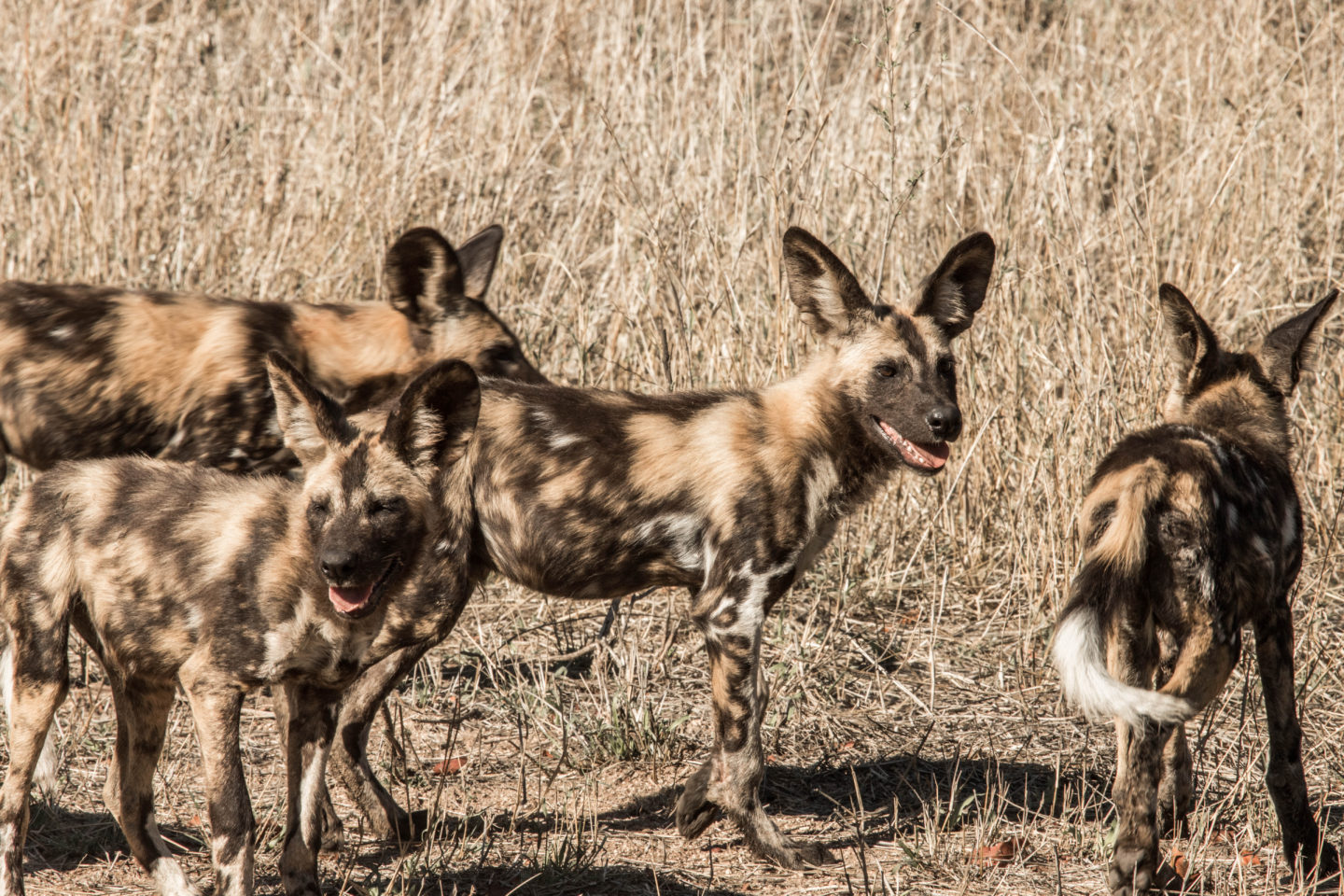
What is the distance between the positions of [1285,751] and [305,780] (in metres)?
2.50

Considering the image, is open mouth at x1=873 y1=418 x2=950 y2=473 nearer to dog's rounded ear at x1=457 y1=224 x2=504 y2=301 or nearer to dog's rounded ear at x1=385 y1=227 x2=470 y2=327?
dog's rounded ear at x1=385 y1=227 x2=470 y2=327

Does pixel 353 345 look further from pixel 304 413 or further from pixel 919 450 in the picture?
pixel 919 450

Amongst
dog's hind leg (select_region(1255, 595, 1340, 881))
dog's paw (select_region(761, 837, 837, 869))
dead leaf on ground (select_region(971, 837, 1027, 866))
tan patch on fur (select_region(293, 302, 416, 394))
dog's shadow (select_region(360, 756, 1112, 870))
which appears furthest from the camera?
tan patch on fur (select_region(293, 302, 416, 394))

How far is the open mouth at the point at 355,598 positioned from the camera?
3.00 meters

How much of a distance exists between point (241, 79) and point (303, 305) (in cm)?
398

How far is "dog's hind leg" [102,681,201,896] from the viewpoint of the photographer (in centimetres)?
326

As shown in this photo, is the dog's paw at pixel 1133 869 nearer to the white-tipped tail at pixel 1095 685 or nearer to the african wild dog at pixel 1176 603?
the african wild dog at pixel 1176 603

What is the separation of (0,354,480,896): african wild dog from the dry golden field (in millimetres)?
422

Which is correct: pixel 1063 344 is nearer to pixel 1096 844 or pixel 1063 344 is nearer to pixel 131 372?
pixel 1096 844

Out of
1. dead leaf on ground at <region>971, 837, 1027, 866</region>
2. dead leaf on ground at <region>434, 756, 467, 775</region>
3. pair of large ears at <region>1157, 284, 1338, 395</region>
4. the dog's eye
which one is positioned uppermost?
pair of large ears at <region>1157, 284, 1338, 395</region>

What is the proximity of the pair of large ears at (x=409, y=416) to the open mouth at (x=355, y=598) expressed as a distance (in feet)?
1.16

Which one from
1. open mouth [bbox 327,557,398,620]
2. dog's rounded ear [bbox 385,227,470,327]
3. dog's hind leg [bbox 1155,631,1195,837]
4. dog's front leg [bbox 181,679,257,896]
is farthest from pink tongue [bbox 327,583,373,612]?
dog's hind leg [bbox 1155,631,1195,837]

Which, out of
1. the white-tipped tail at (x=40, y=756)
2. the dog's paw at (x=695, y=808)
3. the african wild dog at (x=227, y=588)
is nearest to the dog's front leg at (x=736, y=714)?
the dog's paw at (x=695, y=808)

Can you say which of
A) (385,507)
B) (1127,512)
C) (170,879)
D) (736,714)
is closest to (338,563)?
(385,507)
